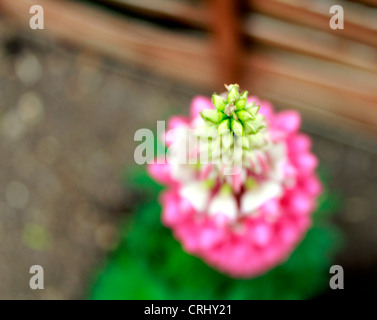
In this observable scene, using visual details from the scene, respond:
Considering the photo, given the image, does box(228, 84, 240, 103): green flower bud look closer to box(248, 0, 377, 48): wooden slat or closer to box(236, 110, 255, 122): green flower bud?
box(236, 110, 255, 122): green flower bud

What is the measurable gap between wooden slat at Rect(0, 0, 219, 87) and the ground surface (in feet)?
0.32

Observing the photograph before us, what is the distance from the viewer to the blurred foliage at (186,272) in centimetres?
259

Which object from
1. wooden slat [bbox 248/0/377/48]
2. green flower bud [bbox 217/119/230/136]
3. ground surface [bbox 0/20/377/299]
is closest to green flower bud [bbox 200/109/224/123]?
green flower bud [bbox 217/119/230/136]

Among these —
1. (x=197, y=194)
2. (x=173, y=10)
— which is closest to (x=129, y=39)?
(x=173, y=10)

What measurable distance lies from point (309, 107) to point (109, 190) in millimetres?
1365

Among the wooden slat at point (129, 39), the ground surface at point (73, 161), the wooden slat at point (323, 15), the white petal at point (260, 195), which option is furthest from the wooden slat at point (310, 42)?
the white petal at point (260, 195)

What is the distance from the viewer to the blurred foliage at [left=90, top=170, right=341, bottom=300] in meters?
2.59

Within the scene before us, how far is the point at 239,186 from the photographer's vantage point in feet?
5.82

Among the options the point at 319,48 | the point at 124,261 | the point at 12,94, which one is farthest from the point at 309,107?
the point at 12,94

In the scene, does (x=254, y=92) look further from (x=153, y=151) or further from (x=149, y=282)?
(x=149, y=282)

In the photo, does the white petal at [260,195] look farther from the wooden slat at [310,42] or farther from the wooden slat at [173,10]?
the wooden slat at [173,10]

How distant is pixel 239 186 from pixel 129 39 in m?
1.96

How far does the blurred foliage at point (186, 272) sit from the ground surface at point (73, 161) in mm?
664
